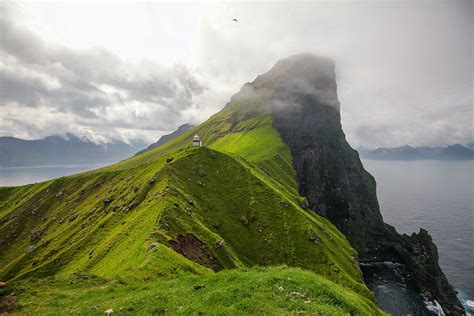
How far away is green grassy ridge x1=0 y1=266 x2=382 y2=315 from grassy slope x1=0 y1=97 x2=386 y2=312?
51.0 ft

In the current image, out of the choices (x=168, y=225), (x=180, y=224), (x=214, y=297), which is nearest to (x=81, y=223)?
(x=180, y=224)

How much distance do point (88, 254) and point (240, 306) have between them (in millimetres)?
62887

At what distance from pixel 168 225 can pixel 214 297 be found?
44008mm

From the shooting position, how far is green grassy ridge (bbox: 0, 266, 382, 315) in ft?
63.7

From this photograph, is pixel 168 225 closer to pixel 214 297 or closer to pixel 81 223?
pixel 214 297

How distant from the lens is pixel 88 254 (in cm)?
6950

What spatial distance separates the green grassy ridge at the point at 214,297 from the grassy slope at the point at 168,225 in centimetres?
1554

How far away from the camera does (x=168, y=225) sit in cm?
6272

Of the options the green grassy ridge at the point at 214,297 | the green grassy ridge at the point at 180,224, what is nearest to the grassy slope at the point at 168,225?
the green grassy ridge at the point at 180,224

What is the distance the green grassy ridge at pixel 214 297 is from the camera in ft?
63.7

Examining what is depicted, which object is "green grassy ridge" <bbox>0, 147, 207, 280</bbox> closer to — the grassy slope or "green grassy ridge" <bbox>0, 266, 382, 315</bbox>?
the grassy slope

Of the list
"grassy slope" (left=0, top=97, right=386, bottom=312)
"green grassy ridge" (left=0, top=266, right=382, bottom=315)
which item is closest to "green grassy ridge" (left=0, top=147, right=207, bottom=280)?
"grassy slope" (left=0, top=97, right=386, bottom=312)

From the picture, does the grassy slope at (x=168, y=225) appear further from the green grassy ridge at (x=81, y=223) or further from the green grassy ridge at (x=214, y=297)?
the green grassy ridge at (x=214, y=297)

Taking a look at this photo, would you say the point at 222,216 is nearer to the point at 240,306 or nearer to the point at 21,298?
the point at 21,298
